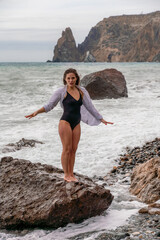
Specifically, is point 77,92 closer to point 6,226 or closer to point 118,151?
point 6,226

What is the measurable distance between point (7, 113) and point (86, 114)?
9.32 m

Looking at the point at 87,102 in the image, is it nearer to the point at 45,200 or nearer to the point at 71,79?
the point at 71,79

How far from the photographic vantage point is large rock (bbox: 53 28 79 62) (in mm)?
188000

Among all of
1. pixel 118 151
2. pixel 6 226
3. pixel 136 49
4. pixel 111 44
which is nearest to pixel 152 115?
pixel 118 151

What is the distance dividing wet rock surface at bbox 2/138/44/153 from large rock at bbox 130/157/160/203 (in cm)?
348

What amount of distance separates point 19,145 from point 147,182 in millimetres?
4153

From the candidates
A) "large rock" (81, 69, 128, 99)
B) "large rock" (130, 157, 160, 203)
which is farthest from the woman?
"large rock" (81, 69, 128, 99)

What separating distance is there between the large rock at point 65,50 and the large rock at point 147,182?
184 metres

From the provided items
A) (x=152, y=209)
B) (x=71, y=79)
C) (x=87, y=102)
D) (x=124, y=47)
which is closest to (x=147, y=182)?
(x=152, y=209)

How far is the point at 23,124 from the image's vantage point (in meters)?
10.8

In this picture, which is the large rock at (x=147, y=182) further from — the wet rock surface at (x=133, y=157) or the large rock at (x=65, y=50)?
the large rock at (x=65, y=50)

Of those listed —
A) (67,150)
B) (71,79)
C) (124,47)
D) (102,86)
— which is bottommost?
(67,150)

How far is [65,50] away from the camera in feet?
627

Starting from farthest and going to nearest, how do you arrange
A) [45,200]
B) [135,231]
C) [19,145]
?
[19,145] < [45,200] < [135,231]
